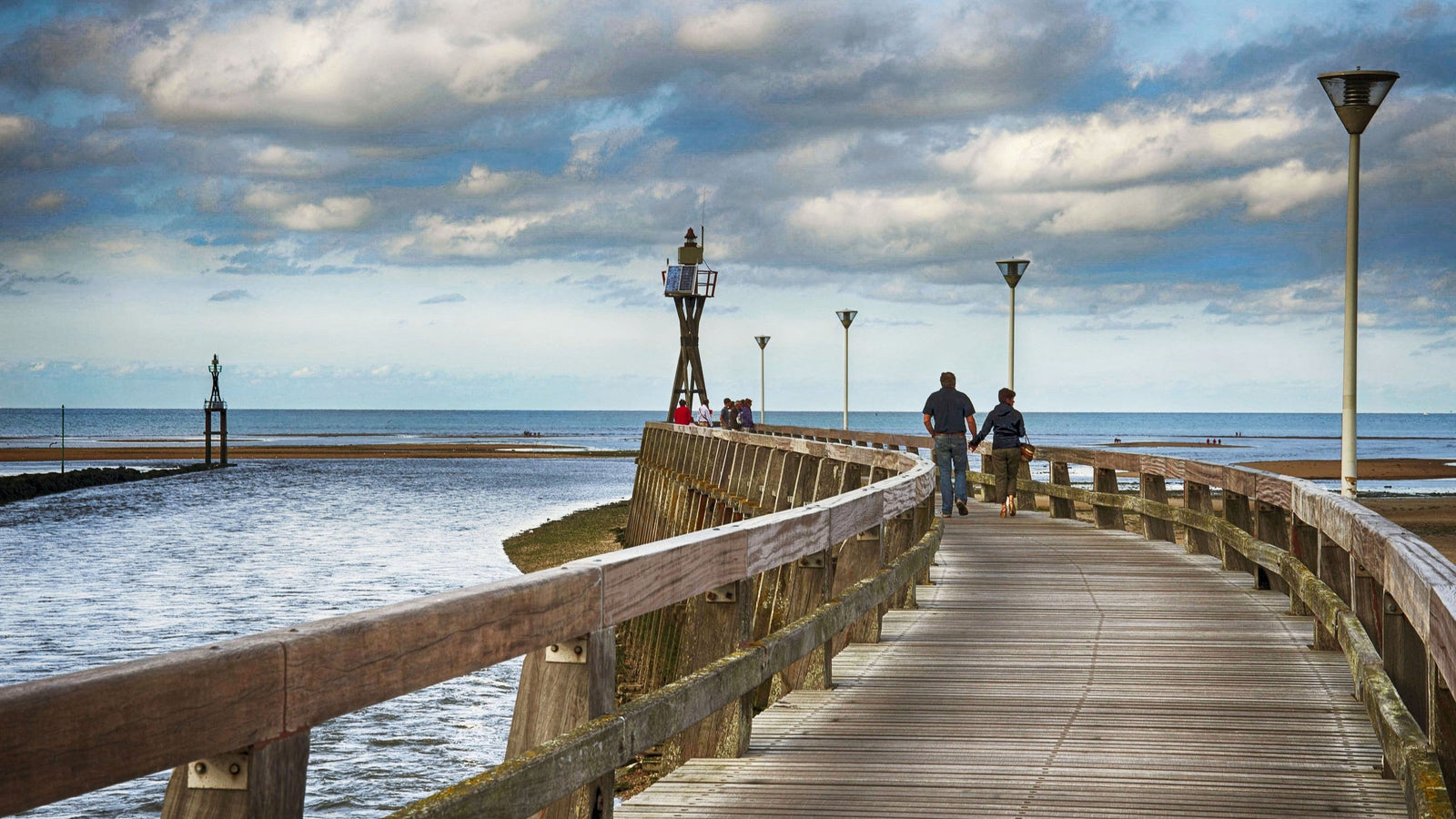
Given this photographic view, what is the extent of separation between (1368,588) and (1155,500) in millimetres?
9566

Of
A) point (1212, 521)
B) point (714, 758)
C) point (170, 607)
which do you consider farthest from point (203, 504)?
point (714, 758)

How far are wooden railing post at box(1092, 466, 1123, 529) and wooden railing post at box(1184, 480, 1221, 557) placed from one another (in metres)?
2.78

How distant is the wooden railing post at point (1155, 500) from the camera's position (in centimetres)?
1548

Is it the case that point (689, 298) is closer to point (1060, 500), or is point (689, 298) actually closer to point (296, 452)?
point (1060, 500)

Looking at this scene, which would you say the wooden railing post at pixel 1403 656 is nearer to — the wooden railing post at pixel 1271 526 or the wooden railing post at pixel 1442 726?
the wooden railing post at pixel 1442 726

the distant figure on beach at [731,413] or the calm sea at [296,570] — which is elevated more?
the distant figure on beach at [731,413]

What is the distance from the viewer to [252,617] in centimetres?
2261

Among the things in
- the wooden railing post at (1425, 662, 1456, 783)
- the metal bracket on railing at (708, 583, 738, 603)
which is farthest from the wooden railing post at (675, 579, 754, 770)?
the wooden railing post at (1425, 662, 1456, 783)

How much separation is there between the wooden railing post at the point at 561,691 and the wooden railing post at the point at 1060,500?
16.5 meters

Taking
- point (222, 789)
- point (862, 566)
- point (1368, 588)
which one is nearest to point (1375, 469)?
point (862, 566)

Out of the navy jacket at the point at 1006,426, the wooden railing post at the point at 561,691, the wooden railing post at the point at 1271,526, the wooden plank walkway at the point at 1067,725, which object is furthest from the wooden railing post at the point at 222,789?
the navy jacket at the point at 1006,426

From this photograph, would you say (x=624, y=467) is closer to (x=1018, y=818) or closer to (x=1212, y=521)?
(x=1212, y=521)

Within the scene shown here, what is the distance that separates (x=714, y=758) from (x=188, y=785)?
3.71 meters

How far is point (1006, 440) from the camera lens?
18766 millimetres
